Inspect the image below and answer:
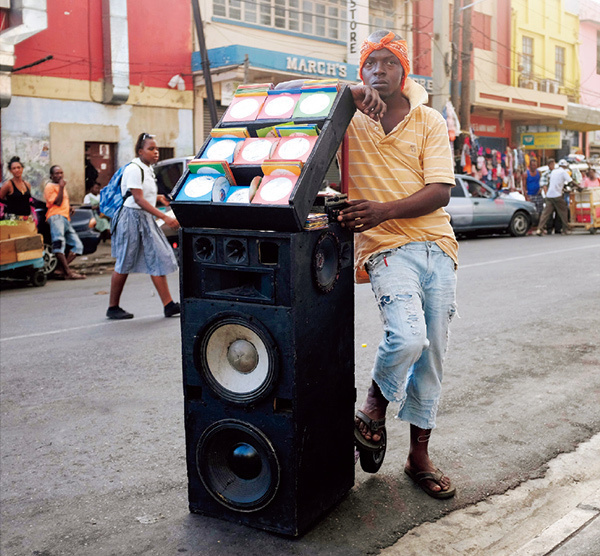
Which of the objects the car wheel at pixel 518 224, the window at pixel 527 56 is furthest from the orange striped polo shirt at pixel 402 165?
the window at pixel 527 56

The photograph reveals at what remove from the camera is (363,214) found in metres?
2.91

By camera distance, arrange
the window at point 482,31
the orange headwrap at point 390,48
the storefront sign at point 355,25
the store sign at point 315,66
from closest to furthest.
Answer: the orange headwrap at point 390,48
the store sign at point 315,66
the storefront sign at point 355,25
the window at point 482,31

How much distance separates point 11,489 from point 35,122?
1539 centimetres

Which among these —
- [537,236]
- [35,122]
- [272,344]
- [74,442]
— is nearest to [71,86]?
[35,122]

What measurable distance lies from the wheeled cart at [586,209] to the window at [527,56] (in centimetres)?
1533

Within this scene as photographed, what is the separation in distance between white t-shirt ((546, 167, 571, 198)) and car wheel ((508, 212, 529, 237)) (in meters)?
0.81

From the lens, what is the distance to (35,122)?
56.7 ft

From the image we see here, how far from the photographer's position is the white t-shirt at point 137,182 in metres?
7.32

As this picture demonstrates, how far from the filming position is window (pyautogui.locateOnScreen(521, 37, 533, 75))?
106ft

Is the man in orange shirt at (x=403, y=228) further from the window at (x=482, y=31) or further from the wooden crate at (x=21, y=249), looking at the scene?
the window at (x=482, y=31)

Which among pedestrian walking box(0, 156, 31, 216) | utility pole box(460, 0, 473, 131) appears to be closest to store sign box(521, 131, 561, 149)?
utility pole box(460, 0, 473, 131)

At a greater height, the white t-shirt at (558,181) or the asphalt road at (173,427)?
→ the white t-shirt at (558,181)

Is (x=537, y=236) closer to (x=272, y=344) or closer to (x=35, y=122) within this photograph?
(x=35, y=122)

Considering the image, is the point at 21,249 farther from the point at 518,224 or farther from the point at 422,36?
the point at 422,36
